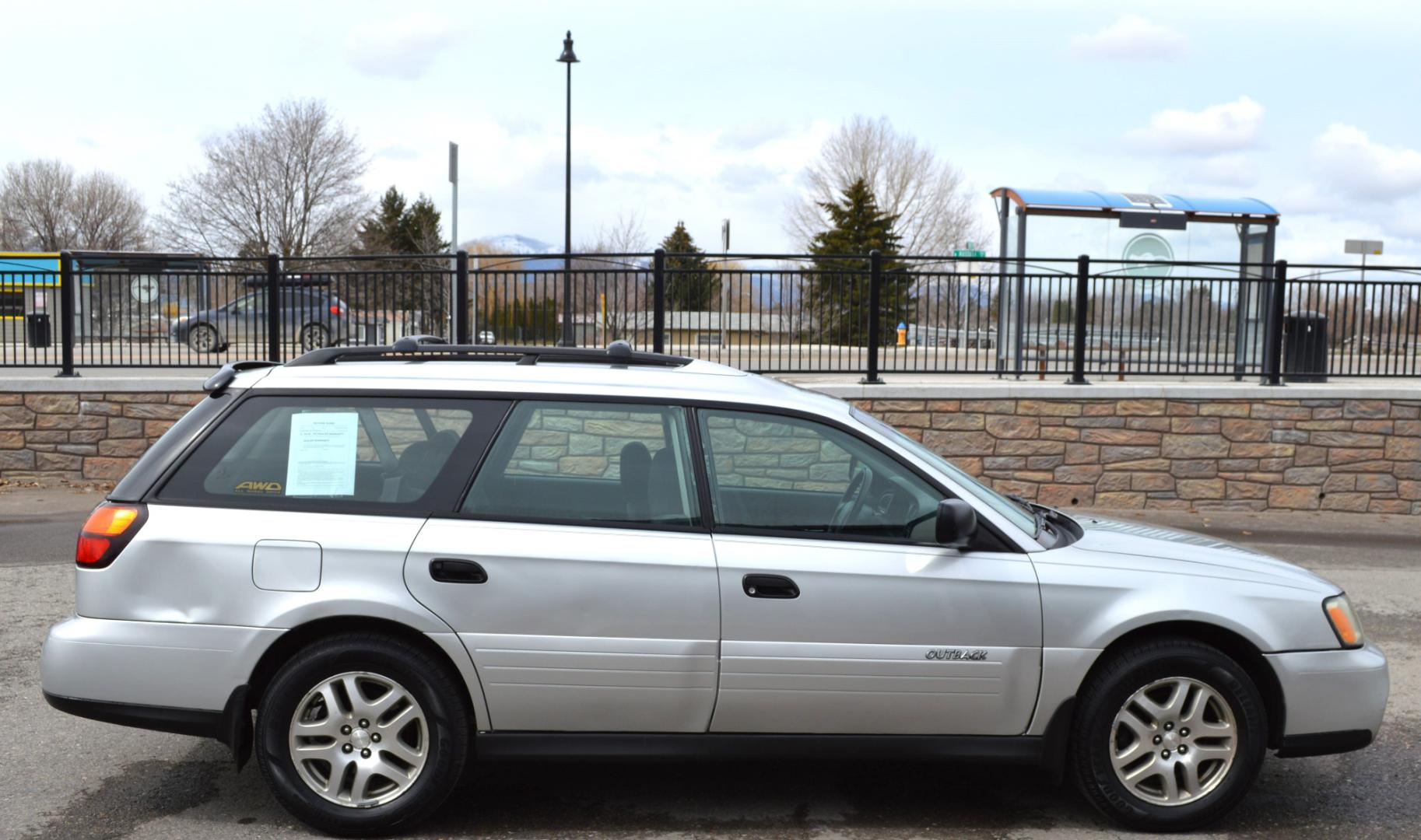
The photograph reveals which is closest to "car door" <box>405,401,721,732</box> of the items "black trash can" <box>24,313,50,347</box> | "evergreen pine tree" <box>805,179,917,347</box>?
"evergreen pine tree" <box>805,179,917,347</box>

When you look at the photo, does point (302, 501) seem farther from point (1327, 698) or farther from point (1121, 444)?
point (1121, 444)

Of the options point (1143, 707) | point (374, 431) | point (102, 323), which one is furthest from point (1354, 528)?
Result: point (102, 323)

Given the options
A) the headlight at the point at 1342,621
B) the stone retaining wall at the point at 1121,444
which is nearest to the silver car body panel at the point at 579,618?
the headlight at the point at 1342,621

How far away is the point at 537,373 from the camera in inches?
170

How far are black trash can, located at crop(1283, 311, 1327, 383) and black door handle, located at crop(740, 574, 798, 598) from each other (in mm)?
9256

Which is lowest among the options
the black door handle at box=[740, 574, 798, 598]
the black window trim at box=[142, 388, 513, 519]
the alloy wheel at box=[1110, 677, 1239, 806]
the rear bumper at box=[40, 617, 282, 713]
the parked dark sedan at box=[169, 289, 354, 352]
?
the alloy wheel at box=[1110, 677, 1239, 806]

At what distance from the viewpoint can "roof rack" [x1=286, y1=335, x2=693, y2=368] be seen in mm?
4516

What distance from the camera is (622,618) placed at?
155 inches

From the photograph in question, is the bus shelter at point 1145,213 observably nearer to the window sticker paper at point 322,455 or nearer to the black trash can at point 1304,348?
the black trash can at point 1304,348

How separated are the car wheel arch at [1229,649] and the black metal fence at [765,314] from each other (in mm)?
7421

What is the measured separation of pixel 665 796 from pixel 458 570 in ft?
4.03

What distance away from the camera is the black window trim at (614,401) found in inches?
158

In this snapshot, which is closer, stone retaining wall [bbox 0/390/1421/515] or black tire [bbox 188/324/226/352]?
stone retaining wall [bbox 0/390/1421/515]

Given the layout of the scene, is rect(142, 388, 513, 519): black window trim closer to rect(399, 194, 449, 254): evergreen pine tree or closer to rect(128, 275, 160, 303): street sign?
rect(128, 275, 160, 303): street sign
